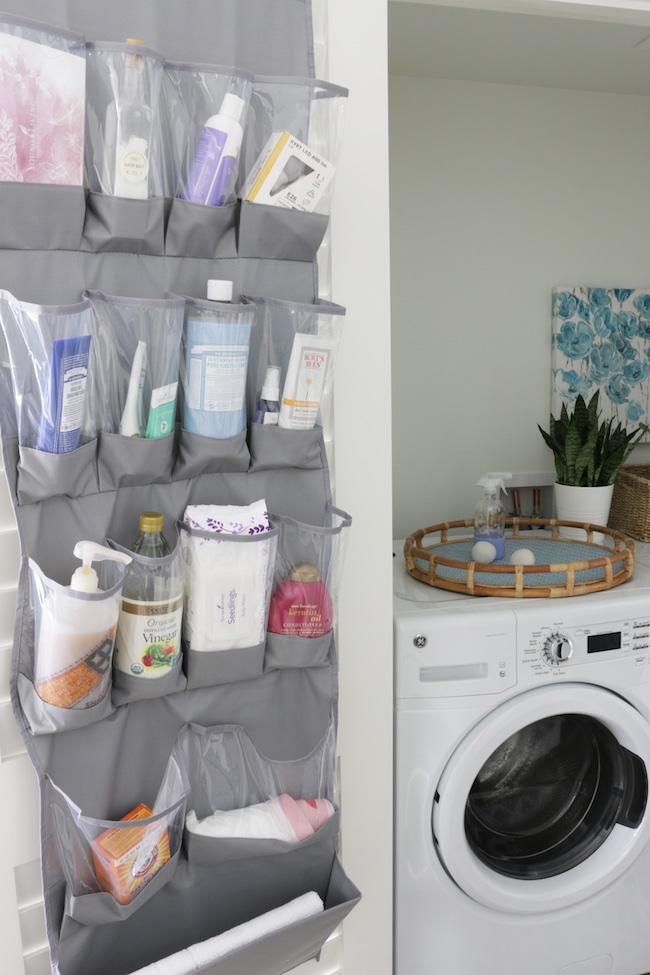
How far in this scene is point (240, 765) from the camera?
1.26 m

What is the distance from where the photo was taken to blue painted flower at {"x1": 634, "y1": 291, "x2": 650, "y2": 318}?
8.29ft

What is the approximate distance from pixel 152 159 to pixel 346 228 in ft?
1.25

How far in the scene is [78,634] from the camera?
1017 millimetres

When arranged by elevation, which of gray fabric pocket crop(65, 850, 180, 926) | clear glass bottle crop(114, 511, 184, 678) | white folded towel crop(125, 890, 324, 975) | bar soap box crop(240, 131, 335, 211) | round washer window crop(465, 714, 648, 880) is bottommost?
round washer window crop(465, 714, 648, 880)

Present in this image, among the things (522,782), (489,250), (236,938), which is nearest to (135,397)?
(236,938)

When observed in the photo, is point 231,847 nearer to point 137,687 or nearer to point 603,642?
point 137,687

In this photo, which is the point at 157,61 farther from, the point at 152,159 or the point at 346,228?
the point at 346,228

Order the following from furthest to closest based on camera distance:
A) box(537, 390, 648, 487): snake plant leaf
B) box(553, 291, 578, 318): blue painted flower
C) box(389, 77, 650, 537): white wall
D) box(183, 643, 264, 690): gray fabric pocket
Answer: box(553, 291, 578, 318): blue painted flower
box(389, 77, 650, 537): white wall
box(537, 390, 648, 487): snake plant leaf
box(183, 643, 264, 690): gray fabric pocket

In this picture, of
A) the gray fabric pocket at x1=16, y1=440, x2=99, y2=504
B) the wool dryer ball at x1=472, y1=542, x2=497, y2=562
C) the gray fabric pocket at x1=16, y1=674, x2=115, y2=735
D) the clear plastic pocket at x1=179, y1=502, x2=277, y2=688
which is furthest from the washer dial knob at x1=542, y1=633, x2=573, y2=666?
the gray fabric pocket at x1=16, y1=440, x2=99, y2=504

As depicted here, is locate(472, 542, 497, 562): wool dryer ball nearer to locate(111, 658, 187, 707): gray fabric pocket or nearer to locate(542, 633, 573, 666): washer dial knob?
locate(542, 633, 573, 666): washer dial knob

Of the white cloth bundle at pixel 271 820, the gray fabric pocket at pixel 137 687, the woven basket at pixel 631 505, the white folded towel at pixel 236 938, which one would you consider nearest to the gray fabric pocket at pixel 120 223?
the gray fabric pocket at pixel 137 687

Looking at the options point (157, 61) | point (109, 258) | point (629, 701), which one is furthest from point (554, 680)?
point (157, 61)

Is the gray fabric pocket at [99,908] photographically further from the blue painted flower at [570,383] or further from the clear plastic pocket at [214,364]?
the blue painted flower at [570,383]

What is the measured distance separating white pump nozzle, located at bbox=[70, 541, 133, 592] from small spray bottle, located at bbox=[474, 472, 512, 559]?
1095mm
